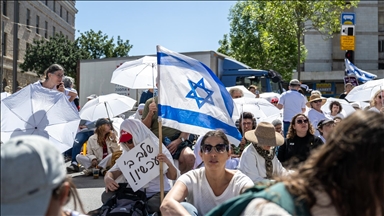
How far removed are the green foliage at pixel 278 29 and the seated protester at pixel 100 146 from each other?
1766 cm

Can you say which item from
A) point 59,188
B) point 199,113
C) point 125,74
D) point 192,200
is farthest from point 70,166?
point 59,188

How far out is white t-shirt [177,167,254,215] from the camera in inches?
183

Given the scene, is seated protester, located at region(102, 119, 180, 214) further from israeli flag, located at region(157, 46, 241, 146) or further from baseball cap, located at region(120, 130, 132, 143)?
israeli flag, located at region(157, 46, 241, 146)

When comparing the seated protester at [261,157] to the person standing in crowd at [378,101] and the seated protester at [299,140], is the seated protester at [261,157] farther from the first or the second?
the person standing in crowd at [378,101]


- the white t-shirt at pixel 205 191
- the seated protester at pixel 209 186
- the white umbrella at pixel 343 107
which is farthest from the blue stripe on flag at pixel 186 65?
the white umbrella at pixel 343 107

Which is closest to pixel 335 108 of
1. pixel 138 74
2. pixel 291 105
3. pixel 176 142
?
pixel 291 105

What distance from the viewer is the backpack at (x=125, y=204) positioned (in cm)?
549

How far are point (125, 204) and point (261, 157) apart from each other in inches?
64.4

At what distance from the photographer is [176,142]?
22.8ft

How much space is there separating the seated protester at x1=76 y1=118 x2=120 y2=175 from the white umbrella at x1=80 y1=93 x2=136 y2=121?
1197 millimetres

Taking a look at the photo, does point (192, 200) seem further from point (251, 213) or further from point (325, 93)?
point (325, 93)

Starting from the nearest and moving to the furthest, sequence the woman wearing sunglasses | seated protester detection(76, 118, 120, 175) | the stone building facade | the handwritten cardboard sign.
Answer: the handwritten cardboard sign, the woman wearing sunglasses, seated protester detection(76, 118, 120, 175), the stone building facade

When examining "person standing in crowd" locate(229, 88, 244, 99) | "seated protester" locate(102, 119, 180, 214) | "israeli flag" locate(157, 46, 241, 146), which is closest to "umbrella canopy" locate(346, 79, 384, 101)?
"person standing in crowd" locate(229, 88, 244, 99)

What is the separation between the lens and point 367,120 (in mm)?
1855
